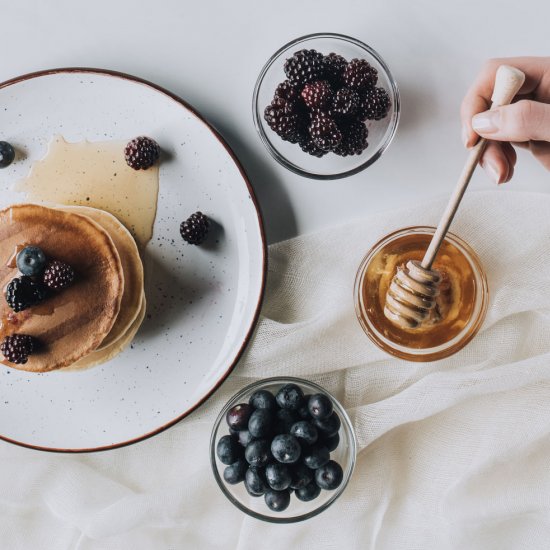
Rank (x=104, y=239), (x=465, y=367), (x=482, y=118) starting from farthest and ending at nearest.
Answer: (x=465, y=367) < (x=104, y=239) < (x=482, y=118)

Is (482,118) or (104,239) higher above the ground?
(482,118)

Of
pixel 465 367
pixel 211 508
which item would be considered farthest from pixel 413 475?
pixel 211 508

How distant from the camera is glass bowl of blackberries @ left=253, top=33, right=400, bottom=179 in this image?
147 centimetres

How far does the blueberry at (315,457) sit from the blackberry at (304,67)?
878 mm

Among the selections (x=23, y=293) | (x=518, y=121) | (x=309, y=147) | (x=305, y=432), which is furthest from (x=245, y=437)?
(x=518, y=121)

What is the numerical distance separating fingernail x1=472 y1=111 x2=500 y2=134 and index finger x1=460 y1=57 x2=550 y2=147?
16 centimetres

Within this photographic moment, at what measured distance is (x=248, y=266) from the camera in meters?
1.61

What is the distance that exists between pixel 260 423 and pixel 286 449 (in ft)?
0.29

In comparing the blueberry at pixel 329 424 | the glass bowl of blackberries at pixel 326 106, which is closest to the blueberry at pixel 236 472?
the blueberry at pixel 329 424

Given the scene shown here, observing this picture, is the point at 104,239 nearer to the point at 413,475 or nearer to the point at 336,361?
the point at 336,361

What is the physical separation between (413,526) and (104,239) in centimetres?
109

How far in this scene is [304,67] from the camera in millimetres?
1494

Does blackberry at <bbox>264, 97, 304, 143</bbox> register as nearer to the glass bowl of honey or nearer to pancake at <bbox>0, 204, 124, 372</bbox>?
the glass bowl of honey

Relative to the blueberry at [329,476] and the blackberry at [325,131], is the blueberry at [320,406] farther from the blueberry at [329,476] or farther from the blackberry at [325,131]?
the blackberry at [325,131]
